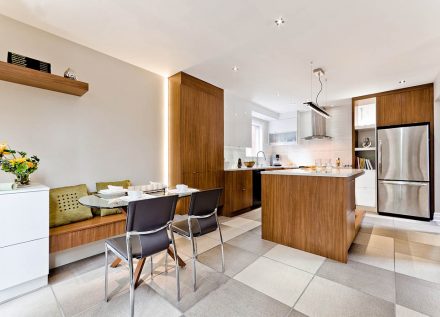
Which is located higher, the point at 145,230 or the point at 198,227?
the point at 145,230

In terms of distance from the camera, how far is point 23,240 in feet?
5.86

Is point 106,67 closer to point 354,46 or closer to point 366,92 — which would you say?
point 354,46

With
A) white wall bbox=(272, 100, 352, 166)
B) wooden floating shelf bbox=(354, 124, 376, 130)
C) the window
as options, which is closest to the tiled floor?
wooden floating shelf bbox=(354, 124, 376, 130)

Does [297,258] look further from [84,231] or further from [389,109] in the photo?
[389,109]

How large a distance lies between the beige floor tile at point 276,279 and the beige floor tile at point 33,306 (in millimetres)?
1567

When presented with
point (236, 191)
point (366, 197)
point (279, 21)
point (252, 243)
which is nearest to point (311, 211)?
point (252, 243)

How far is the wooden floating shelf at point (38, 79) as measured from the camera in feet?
6.48

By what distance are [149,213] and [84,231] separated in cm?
121

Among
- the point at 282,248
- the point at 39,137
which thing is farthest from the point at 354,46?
the point at 39,137

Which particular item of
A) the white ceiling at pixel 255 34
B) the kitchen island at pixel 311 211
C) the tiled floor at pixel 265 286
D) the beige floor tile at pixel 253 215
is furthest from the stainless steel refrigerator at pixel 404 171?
the beige floor tile at pixel 253 215

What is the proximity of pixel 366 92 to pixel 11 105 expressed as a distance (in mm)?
6092

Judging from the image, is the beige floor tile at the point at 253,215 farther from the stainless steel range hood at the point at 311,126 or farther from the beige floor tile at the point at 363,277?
the stainless steel range hood at the point at 311,126

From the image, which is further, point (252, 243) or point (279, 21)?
point (252, 243)

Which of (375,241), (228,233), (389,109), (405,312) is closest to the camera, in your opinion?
(405,312)
